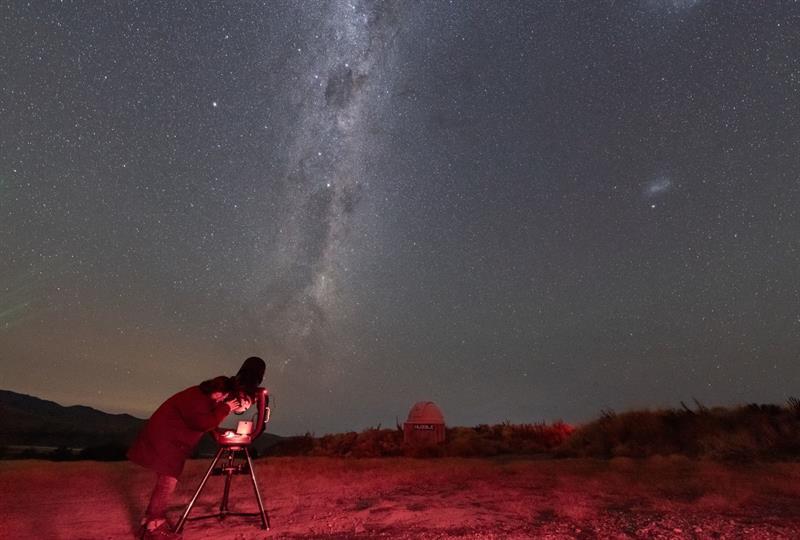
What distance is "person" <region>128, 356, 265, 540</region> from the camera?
17.2 ft

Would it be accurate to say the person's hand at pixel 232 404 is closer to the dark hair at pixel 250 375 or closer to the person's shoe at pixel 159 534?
the dark hair at pixel 250 375

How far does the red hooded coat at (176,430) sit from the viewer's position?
209 inches

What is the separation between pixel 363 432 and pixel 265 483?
16755 mm

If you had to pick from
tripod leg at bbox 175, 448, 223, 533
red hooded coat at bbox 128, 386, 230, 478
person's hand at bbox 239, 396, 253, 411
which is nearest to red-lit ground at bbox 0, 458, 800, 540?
tripod leg at bbox 175, 448, 223, 533

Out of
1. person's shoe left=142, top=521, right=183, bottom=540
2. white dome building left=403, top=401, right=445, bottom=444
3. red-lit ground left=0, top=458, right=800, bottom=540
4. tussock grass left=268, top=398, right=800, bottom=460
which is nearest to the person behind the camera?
person's shoe left=142, top=521, right=183, bottom=540

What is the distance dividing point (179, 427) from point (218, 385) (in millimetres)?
625

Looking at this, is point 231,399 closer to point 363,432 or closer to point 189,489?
point 189,489

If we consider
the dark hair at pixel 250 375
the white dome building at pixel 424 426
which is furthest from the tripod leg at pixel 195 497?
the white dome building at pixel 424 426

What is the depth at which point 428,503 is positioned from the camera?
304 inches

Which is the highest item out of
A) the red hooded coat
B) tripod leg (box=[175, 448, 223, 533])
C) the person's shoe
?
the red hooded coat

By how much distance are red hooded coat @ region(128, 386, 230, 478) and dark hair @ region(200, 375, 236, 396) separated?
0.09 m

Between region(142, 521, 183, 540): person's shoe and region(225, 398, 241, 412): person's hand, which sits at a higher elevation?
region(225, 398, 241, 412): person's hand

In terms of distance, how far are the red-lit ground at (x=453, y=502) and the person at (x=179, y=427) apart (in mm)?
595

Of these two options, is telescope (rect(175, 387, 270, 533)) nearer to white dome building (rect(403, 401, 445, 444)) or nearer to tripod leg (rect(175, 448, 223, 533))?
tripod leg (rect(175, 448, 223, 533))
